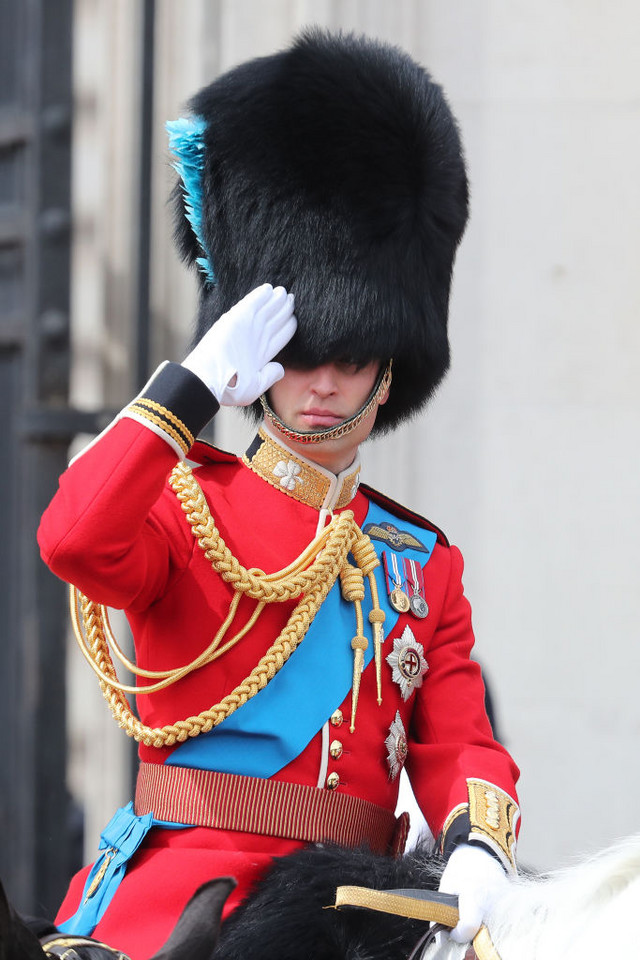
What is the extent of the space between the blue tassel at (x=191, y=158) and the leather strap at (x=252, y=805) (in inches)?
28.9

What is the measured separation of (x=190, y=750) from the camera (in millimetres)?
1646

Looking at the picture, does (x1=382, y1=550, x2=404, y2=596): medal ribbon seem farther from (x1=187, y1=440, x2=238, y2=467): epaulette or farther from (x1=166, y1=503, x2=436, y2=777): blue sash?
(x1=187, y1=440, x2=238, y2=467): epaulette

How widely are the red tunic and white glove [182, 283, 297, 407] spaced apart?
0.13 meters

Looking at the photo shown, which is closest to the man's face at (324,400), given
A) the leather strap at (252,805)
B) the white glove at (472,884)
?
the leather strap at (252,805)

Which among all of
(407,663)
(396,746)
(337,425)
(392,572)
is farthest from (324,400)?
(396,746)

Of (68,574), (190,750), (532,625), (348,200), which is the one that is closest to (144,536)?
(68,574)

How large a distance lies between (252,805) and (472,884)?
0.31 m

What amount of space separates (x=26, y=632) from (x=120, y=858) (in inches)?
73.4

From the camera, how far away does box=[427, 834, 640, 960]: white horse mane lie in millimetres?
1210

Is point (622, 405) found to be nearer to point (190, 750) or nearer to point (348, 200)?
point (348, 200)

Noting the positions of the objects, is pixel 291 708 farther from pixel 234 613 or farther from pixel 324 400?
pixel 324 400

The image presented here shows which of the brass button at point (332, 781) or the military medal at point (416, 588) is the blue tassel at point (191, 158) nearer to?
the military medal at point (416, 588)

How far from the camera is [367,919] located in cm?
142

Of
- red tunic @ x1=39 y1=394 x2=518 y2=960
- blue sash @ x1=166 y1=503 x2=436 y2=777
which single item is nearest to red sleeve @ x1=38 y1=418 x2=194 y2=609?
red tunic @ x1=39 y1=394 x2=518 y2=960
